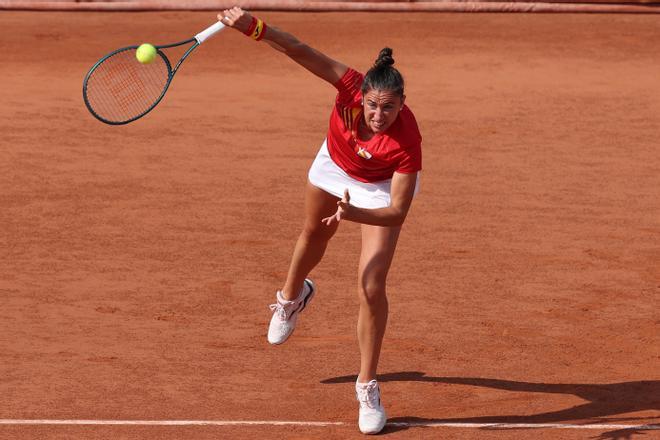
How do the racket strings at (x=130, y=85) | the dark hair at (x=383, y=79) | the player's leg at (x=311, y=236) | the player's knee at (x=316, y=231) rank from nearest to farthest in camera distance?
the dark hair at (x=383, y=79) → the player's leg at (x=311, y=236) → the player's knee at (x=316, y=231) → the racket strings at (x=130, y=85)

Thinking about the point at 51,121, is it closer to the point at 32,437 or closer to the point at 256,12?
the point at 256,12

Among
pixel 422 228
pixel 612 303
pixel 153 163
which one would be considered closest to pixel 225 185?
pixel 153 163

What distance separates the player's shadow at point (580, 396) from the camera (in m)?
8.05

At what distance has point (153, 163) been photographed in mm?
13969

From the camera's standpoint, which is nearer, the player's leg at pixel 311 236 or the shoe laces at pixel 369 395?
the shoe laces at pixel 369 395

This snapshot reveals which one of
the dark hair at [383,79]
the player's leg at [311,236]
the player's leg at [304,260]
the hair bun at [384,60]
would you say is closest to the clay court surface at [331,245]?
the player's leg at [304,260]

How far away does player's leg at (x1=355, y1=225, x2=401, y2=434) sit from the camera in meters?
7.60

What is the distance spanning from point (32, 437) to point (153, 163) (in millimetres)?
6600

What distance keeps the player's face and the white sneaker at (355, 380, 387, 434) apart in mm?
1501

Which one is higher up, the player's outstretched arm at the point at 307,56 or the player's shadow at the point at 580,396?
the player's outstretched arm at the point at 307,56

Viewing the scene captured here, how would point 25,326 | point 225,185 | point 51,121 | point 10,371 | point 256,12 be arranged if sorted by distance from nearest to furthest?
point 10,371 < point 25,326 < point 225,185 < point 51,121 < point 256,12

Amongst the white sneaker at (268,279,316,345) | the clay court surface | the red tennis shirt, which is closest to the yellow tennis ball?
the red tennis shirt

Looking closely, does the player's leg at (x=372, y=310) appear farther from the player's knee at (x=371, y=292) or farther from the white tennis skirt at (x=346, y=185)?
the white tennis skirt at (x=346, y=185)

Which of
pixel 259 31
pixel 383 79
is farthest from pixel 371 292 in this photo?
pixel 259 31
